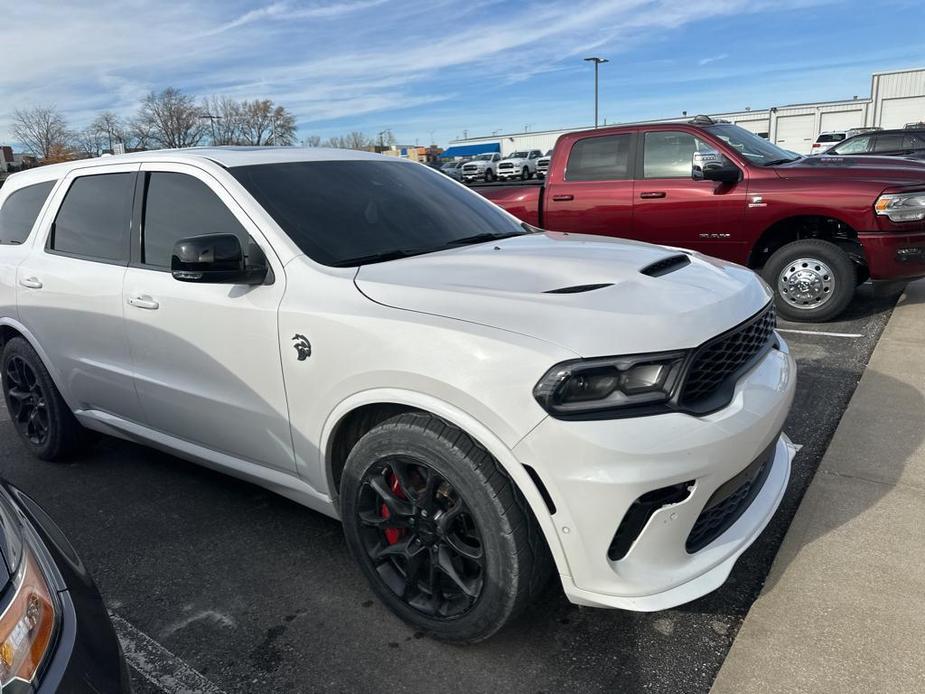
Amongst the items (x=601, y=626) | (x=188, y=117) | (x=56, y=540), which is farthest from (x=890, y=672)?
(x=188, y=117)

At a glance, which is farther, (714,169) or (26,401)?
(714,169)

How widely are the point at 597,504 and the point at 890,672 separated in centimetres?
114

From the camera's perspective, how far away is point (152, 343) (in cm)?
319

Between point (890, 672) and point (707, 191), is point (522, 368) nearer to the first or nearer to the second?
point (890, 672)

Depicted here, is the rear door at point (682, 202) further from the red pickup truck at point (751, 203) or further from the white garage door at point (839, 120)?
the white garage door at point (839, 120)

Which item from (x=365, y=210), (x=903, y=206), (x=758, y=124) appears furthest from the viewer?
(x=758, y=124)

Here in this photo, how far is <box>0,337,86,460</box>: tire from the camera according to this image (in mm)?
4051

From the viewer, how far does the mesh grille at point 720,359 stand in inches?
84.7

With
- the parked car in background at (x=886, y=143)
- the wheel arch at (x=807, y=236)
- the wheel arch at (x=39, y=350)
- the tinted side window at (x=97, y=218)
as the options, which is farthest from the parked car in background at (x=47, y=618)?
the parked car in background at (x=886, y=143)

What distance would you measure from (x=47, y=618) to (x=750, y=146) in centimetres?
705

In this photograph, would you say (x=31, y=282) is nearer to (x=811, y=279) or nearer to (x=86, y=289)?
(x=86, y=289)

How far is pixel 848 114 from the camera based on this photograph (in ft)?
173

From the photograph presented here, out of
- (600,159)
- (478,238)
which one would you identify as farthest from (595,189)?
(478,238)

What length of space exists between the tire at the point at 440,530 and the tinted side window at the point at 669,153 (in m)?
5.39
